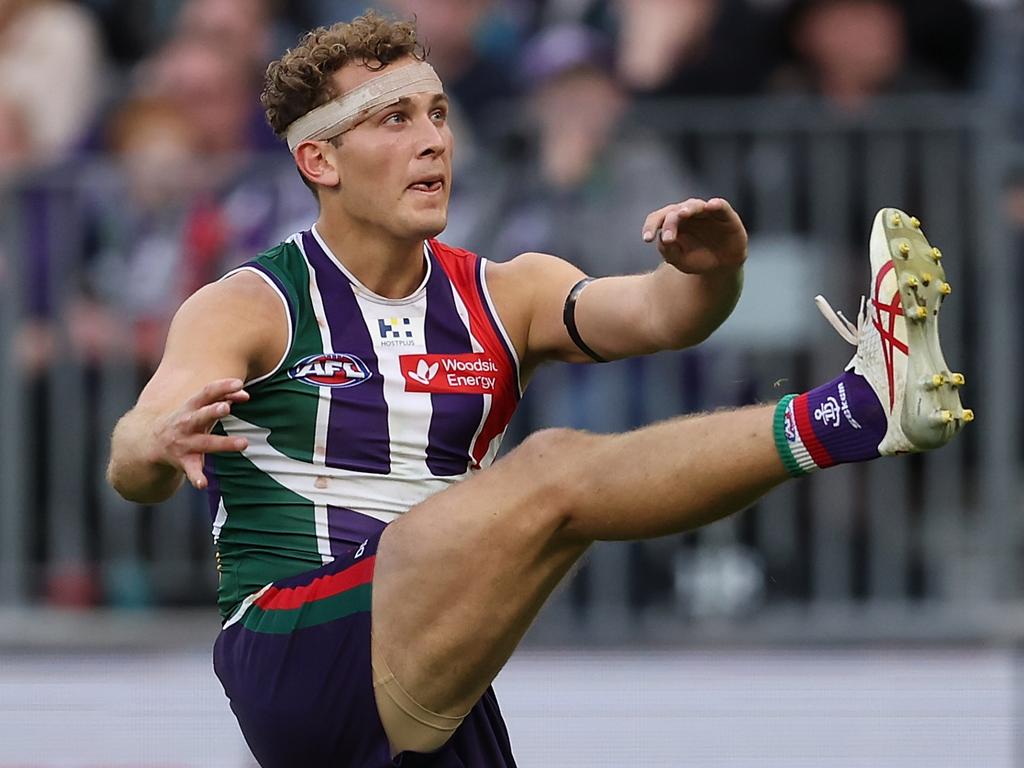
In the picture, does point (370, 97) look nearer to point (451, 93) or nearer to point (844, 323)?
point (844, 323)

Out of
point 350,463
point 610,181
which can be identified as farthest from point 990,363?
point 350,463

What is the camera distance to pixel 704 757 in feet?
23.7

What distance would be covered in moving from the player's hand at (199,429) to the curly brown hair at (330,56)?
1336mm

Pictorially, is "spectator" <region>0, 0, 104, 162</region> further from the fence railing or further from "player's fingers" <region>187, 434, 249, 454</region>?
"player's fingers" <region>187, 434, 249, 454</region>

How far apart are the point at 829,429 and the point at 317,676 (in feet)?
4.76

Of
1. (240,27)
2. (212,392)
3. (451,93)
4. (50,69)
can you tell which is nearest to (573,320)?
(212,392)

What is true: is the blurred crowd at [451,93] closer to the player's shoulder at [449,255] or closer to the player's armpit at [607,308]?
the player's shoulder at [449,255]

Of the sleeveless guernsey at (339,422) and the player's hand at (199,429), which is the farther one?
the sleeveless guernsey at (339,422)

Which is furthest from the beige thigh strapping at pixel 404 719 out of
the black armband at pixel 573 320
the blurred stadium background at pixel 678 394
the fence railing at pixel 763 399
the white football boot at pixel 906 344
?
the fence railing at pixel 763 399

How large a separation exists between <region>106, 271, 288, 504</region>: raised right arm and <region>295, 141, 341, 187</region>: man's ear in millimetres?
389

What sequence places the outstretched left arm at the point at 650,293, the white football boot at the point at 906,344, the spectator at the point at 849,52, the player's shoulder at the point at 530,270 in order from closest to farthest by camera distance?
the white football boot at the point at 906,344 < the outstretched left arm at the point at 650,293 < the player's shoulder at the point at 530,270 < the spectator at the point at 849,52

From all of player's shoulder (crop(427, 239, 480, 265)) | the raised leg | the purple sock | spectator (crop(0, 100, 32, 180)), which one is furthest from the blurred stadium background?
the purple sock

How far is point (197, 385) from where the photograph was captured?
186 inches

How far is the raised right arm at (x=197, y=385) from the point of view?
169 inches
